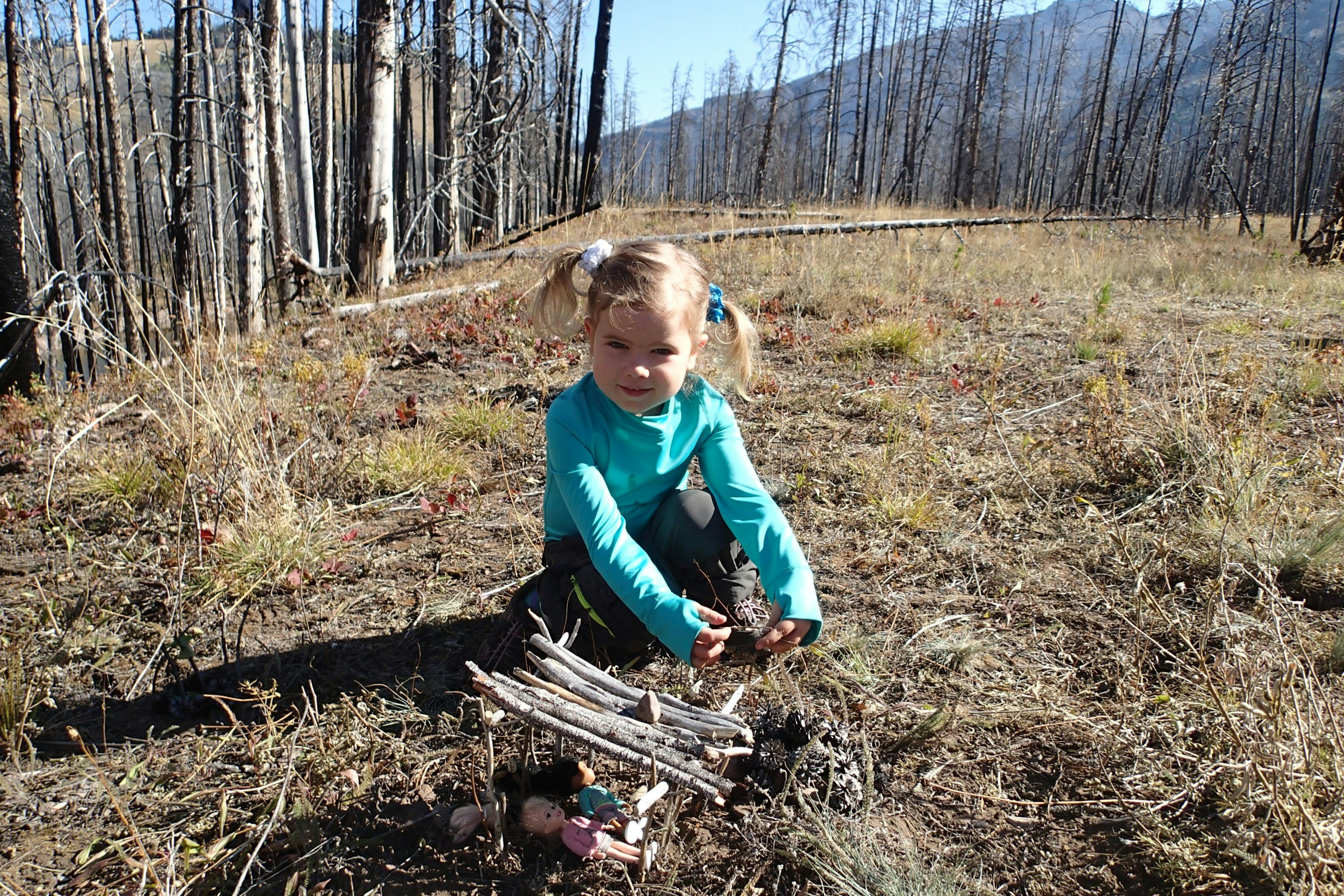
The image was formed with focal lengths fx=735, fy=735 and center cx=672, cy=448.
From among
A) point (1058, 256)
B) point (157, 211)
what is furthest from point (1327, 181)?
point (157, 211)

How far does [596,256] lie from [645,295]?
0.78ft

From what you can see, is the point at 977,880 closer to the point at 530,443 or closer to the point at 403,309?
the point at 530,443

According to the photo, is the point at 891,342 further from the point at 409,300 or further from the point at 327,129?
the point at 327,129

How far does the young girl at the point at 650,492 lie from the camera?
1.77 metres

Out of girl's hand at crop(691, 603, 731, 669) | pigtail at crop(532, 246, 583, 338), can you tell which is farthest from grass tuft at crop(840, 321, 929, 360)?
girl's hand at crop(691, 603, 731, 669)

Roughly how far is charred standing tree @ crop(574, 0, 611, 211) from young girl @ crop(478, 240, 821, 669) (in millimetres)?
7857

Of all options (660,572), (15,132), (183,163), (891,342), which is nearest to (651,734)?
(660,572)

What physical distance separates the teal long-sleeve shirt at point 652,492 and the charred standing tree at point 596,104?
→ 7.88 m

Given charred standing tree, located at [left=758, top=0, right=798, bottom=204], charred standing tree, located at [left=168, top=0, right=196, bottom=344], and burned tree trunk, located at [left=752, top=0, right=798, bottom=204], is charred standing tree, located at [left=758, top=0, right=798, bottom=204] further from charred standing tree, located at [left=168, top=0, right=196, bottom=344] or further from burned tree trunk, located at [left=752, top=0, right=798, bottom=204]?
charred standing tree, located at [left=168, top=0, right=196, bottom=344]

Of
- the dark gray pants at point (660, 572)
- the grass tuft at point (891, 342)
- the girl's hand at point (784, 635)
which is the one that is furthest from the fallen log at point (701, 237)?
the girl's hand at point (784, 635)

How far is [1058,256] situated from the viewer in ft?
32.0

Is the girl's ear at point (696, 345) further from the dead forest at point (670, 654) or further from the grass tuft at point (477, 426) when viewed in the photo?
the grass tuft at point (477, 426)

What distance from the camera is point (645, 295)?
1.77 metres

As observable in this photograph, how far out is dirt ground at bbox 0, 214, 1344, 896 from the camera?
58.2 inches
